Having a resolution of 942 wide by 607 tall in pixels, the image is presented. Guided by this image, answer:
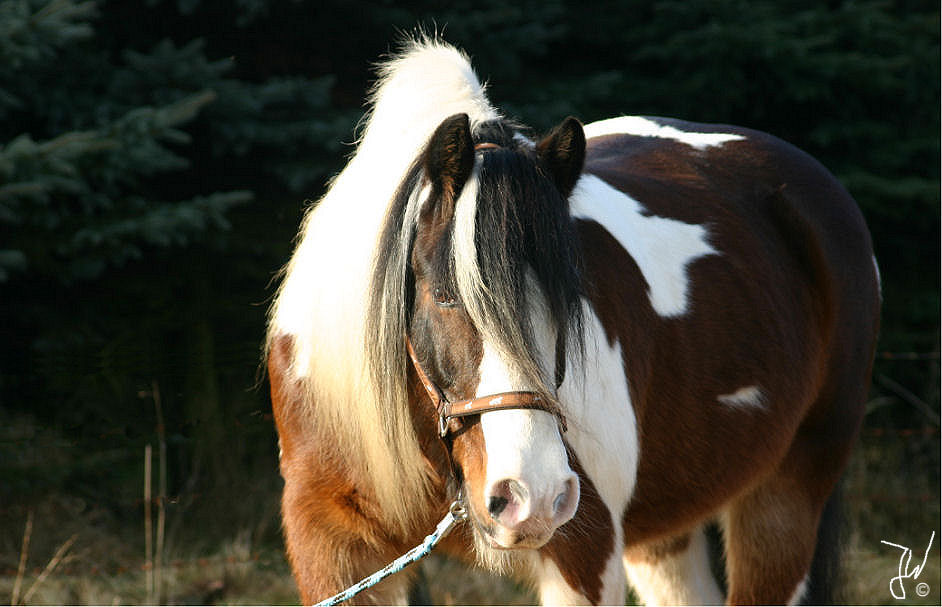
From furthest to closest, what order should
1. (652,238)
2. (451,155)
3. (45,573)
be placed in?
(45,573)
(652,238)
(451,155)

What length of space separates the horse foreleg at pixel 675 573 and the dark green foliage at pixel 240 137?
5.90 ft

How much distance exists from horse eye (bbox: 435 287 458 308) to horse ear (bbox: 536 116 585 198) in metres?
0.39

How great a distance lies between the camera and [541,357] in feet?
6.16

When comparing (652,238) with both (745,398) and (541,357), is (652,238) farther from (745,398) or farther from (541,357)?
(541,357)

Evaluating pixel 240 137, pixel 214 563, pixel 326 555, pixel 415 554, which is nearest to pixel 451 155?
pixel 415 554

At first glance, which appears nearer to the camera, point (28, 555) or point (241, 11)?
point (28, 555)

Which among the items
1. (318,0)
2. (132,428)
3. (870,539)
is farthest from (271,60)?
(870,539)

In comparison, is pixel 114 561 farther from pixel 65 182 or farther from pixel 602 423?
pixel 602 423

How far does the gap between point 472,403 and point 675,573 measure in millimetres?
1982

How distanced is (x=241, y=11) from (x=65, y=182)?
166 cm

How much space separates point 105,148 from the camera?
4273 mm

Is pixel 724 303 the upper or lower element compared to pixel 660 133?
lower

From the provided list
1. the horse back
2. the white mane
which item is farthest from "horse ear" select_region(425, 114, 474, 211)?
the horse back

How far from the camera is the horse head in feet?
5.78
